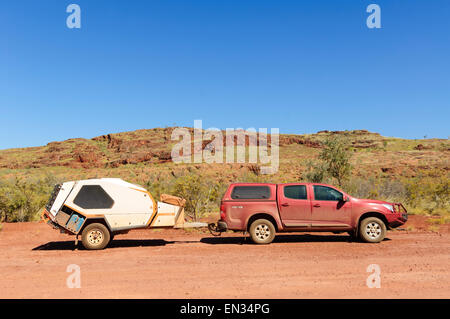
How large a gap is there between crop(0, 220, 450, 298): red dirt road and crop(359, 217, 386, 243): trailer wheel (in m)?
0.28

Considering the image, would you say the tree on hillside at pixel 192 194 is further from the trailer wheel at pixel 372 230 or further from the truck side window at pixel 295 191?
the trailer wheel at pixel 372 230

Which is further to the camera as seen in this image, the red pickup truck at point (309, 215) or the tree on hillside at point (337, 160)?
the tree on hillside at point (337, 160)

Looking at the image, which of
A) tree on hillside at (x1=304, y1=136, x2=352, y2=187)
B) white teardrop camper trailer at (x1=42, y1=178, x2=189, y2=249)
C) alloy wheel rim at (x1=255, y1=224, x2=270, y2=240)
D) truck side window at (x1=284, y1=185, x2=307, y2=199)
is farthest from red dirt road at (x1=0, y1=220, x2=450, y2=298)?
tree on hillside at (x1=304, y1=136, x2=352, y2=187)

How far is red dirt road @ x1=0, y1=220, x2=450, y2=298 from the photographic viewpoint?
6129 millimetres

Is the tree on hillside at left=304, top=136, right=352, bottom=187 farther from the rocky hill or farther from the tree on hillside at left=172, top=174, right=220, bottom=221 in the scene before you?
the rocky hill

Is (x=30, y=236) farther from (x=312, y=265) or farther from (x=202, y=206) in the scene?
(x=312, y=265)

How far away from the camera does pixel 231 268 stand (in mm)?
7883

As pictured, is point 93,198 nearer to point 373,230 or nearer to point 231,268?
point 231,268

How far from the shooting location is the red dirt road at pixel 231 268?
6129 mm

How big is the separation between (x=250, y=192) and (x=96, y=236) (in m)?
4.70

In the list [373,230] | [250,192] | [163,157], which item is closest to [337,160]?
[373,230]

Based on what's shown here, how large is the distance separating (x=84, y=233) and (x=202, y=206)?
7.84 meters

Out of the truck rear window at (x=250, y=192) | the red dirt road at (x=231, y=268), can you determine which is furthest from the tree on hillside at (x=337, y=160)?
the truck rear window at (x=250, y=192)
